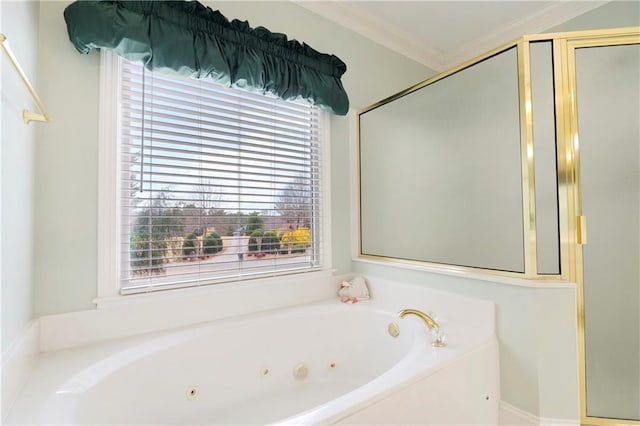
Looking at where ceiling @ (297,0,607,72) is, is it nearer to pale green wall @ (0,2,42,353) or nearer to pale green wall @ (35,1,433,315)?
pale green wall @ (35,1,433,315)

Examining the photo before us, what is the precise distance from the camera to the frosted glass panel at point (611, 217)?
4.19 feet

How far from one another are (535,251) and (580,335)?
1.28 ft

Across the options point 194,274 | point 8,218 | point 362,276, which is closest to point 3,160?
point 8,218

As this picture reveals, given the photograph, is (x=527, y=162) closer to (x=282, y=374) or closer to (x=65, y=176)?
(x=282, y=374)

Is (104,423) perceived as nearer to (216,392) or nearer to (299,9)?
(216,392)

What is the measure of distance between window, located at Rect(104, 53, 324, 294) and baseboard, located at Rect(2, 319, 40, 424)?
33 centimetres

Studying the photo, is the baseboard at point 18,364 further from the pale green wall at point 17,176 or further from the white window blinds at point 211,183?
the white window blinds at point 211,183

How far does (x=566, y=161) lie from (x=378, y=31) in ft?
5.54

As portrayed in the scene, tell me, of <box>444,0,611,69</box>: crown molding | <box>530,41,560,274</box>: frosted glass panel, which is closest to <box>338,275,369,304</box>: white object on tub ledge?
<box>530,41,560,274</box>: frosted glass panel

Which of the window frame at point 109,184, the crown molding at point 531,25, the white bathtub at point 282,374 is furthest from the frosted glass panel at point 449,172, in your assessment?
the window frame at point 109,184

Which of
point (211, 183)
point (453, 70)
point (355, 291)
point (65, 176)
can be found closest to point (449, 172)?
point (453, 70)

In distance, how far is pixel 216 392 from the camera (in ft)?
4.53

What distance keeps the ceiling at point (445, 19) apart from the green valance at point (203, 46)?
1.73 feet

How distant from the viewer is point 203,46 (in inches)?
57.8
